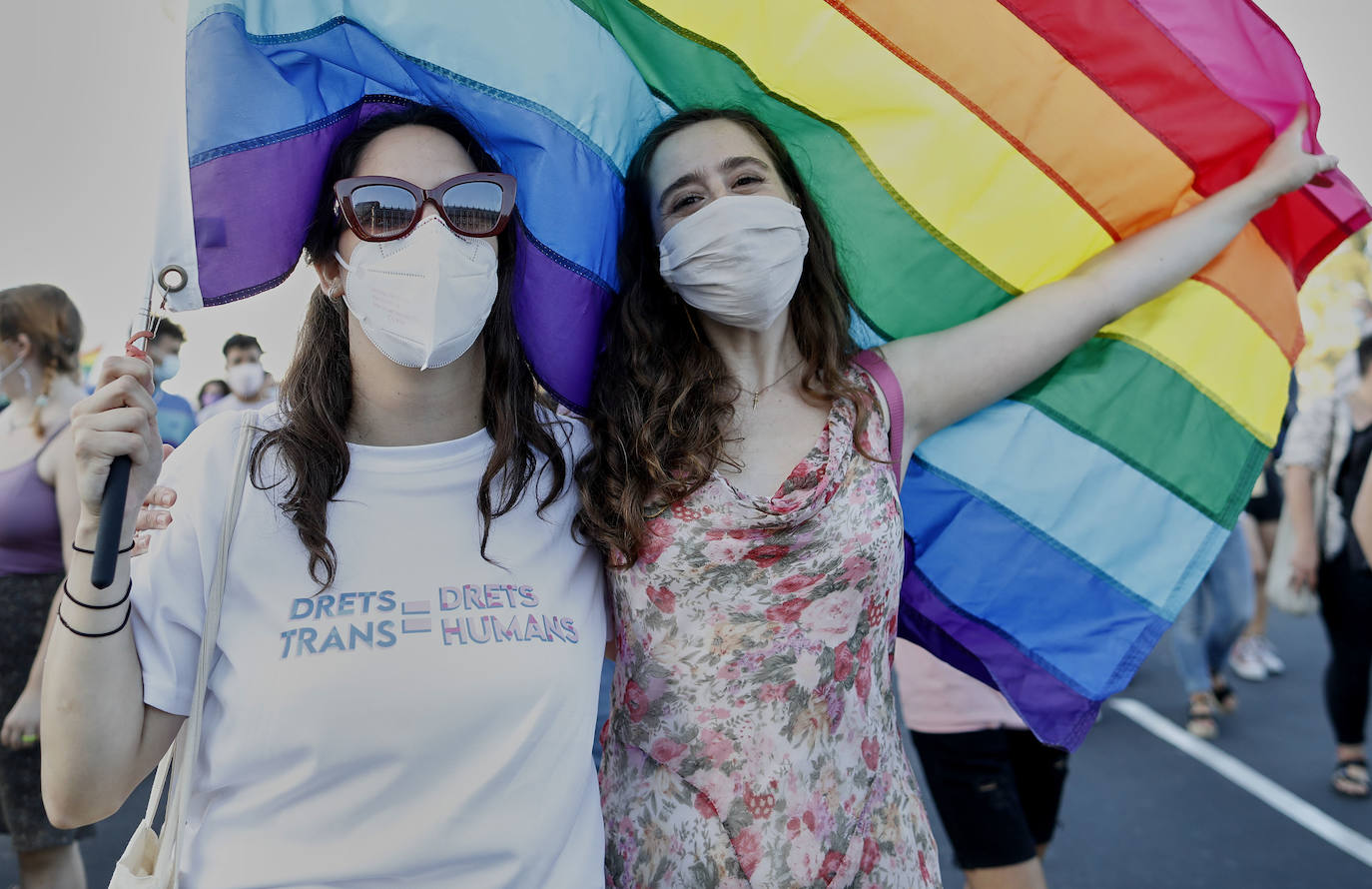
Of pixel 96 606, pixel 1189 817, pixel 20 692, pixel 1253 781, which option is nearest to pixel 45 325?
pixel 20 692

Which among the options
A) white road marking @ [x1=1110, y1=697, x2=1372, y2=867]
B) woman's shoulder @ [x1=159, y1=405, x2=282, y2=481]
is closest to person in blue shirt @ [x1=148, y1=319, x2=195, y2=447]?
woman's shoulder @ [x1=159, y1=405, x2=282, y2=481]

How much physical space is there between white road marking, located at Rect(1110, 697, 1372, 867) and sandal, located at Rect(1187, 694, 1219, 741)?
47mm

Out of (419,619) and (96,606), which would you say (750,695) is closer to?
(419,619)

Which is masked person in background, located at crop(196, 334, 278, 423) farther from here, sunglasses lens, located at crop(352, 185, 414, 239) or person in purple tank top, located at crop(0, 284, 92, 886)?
sunglasses lens, located at crop(352, 185, 414, 239)

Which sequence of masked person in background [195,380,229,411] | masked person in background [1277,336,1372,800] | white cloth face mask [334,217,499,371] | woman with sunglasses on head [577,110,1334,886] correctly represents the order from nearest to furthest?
1. white cloth face mask [334,217,499,371]
2. woman with sunglasses on head [577,110,1334,886]
3. masked person in background [1277,336,1372,800]
4. masked person in background [195,380,229,411]

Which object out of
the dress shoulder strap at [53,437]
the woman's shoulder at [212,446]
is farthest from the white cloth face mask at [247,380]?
the woman's shoulder at [212,446]

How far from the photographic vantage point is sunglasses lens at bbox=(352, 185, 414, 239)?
1.86 metres

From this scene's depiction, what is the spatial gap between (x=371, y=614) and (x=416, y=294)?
1.80 feet

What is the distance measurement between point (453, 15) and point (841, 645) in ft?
4.63

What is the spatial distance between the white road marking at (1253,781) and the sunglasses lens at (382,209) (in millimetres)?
4519

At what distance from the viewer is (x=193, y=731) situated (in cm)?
159

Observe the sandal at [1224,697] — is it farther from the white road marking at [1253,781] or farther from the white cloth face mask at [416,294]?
the white cloth face mask at [416,294]

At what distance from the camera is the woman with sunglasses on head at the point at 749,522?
1.95 meters

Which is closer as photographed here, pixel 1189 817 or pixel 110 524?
pixel 110 524
